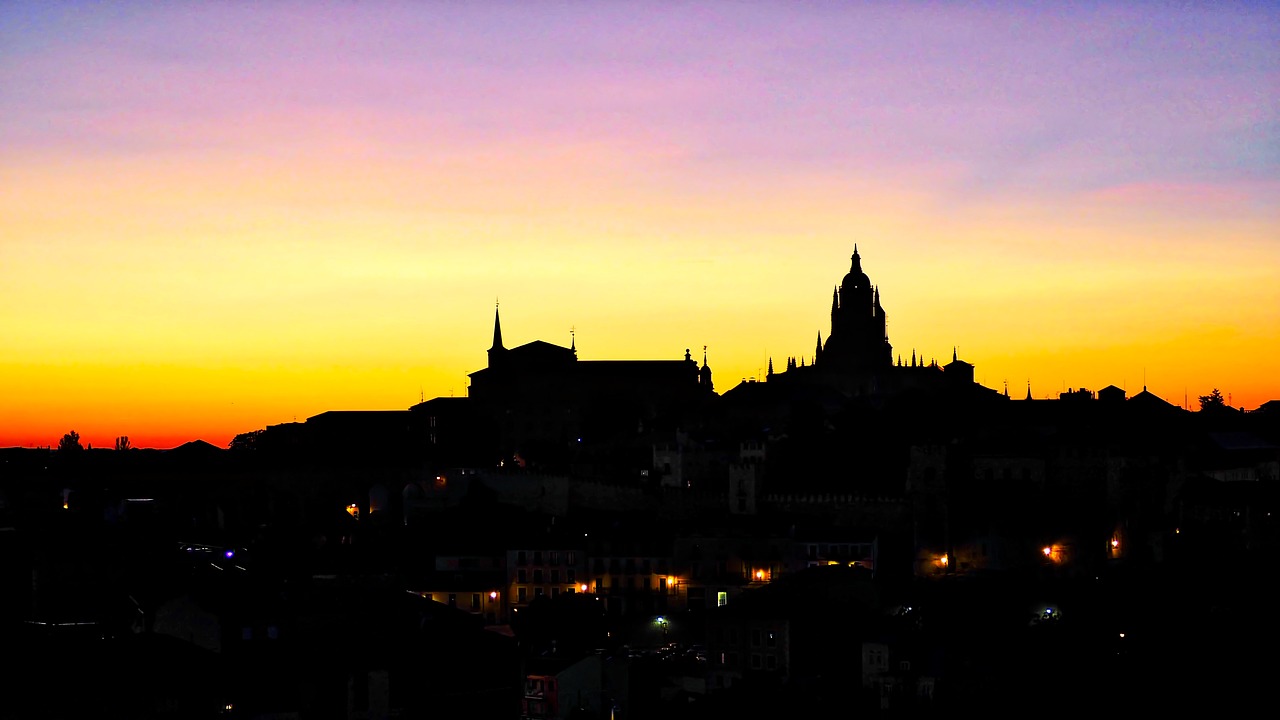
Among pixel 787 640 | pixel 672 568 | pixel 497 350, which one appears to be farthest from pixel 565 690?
pixel 497 350

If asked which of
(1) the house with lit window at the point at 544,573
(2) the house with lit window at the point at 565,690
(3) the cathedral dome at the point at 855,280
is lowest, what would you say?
(2) the house with lit window at the point at 565,690

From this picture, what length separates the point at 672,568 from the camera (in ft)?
243

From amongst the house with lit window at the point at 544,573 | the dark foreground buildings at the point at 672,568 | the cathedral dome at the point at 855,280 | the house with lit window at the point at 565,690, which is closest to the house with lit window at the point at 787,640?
the dark foreground buildings at the point at 672,568

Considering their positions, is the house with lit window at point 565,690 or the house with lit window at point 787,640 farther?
the house with lit window at point 787,640

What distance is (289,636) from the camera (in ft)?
200

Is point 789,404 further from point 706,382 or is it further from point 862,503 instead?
point 862,503

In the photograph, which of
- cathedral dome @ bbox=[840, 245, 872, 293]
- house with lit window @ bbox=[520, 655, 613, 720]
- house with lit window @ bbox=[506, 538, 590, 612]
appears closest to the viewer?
house with lit window @ bbox=[520, 655, 613, 720]

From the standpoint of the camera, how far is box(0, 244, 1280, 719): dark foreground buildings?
58594 millimetres

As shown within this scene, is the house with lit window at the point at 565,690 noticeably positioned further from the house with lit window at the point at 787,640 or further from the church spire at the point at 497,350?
the church spire at the point at 497,350

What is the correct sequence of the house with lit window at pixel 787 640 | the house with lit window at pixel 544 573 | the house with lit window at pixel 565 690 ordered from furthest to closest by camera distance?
the house with lit window at pixel 544 573 → the house with lit window at pixel 787 640 → the house with lit window at pixel 565 690

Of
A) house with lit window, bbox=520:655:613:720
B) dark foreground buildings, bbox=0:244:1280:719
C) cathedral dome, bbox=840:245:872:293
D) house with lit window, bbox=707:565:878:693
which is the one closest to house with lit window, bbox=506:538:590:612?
dark foreground buildings, bbox=0:244:1280:719

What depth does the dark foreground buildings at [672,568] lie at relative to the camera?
58.6 m

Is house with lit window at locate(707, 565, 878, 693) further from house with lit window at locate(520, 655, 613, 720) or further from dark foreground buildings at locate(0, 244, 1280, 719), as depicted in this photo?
house with lit window at locate(520, 655, 613, 720)

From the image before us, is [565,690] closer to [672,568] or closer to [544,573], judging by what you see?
[672,568]
